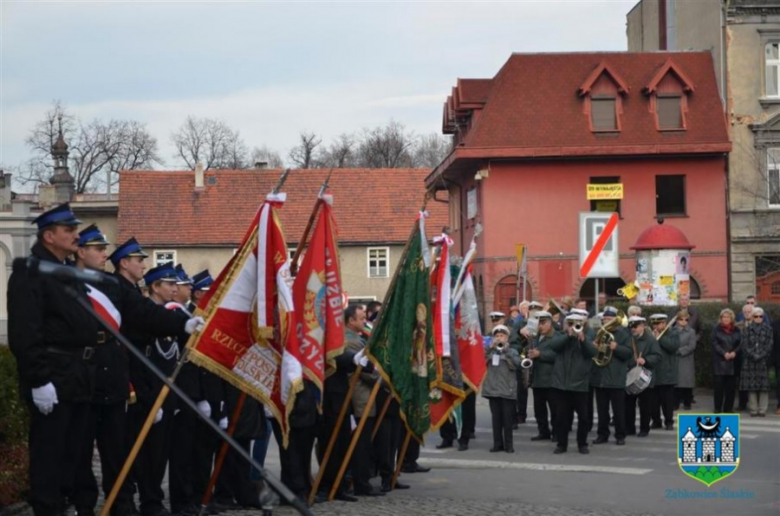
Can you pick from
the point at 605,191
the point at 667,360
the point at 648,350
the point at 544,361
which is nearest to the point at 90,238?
the point at 544,361

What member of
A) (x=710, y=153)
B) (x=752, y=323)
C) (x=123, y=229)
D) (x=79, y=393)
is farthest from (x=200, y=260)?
(x=79, y=393)

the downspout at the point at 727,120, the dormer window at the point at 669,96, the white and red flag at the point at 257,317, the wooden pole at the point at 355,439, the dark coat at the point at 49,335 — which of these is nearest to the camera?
the dark coat at the point at 49,335

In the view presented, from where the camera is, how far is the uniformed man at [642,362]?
18.9 m

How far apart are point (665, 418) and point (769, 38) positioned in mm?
26633

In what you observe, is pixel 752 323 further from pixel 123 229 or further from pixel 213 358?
pixel 123 229

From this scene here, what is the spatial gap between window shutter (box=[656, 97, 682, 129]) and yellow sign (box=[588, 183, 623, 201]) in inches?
110

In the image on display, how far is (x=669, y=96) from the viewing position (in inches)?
1757

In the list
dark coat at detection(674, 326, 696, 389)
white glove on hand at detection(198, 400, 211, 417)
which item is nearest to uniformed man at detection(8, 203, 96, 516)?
white glove on hand at detection(198, 400, 211, 417)

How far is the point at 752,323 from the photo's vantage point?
20953 mm

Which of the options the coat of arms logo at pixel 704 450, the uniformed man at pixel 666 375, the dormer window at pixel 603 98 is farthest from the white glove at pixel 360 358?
the dormer window at pixel 603 98

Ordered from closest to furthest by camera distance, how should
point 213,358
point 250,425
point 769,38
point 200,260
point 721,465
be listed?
point 213,358, point 250,425, point 721,465, point 769,38, point 200,260

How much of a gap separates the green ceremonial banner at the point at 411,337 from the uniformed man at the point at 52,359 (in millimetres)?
4438

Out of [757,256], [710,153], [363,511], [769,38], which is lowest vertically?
[363,511]

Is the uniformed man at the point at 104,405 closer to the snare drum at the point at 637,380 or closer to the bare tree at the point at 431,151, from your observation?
the snare drum at the point at 637,380
